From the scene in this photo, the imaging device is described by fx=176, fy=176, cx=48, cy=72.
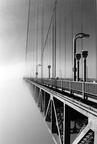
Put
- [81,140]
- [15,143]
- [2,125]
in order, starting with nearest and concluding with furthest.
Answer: [81,140], [15,143], [2,125]

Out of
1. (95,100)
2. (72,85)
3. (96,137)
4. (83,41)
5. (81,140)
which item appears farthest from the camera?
(83,41)

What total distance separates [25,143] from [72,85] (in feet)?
91.5

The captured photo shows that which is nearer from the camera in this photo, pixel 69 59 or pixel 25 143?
pixel 69 59

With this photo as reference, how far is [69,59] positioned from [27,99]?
34197 mm

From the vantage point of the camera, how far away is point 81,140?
4305 mm

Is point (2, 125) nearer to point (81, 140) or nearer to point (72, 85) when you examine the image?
point (72, 85)

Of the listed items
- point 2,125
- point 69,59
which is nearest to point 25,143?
point 2,125

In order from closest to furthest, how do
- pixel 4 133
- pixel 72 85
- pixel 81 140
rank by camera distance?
pixel 81 140 < pixel 72 85 < pixel 4 133

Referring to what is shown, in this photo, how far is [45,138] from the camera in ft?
108

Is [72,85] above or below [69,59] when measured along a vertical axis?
below

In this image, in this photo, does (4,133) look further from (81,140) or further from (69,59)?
(81,140)

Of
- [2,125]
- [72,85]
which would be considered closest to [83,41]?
[72,85]

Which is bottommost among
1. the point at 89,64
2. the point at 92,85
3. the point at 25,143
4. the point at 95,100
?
the point at 25,143

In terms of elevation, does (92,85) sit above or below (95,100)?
above
